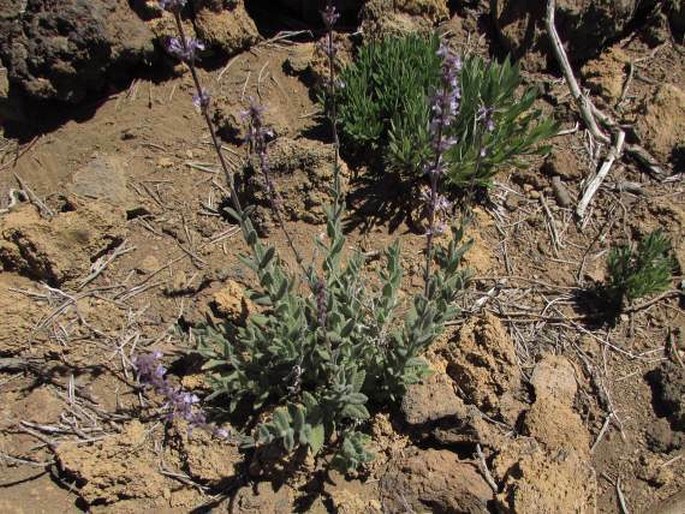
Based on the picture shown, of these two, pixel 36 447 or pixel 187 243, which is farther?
pixel 187 243

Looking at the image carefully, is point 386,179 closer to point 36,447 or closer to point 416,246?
point 416,246

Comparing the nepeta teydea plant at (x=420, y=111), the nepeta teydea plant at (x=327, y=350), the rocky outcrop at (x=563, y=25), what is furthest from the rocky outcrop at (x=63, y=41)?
the rocky outcrop at (x=563, y=25)

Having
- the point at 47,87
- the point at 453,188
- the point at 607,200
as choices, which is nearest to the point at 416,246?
the point at 453,188

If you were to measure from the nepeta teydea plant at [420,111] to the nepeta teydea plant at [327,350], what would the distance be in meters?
0.90

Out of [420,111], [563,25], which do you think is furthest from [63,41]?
[563,25]

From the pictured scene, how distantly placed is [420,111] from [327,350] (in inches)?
76.8

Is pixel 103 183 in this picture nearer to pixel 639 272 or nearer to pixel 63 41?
pixel 63 41

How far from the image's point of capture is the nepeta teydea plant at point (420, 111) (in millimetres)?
4344

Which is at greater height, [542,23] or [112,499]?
[542,23]

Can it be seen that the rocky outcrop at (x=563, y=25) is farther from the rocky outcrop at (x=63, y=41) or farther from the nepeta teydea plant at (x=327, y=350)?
the rocky outcrop at (x=63, y=41)

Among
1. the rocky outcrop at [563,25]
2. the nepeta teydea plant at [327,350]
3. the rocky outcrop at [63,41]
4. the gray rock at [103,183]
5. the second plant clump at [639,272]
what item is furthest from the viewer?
the rocky outcrop at [563,25]

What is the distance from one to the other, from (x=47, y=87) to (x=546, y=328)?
4.04 meters

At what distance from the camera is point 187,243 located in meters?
4.38

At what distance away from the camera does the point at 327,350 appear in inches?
129
